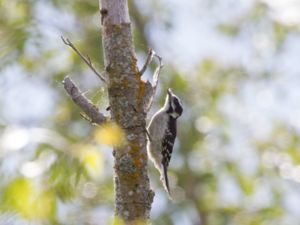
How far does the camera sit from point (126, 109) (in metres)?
3.53

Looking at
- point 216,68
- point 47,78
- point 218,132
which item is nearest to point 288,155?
point 218,132

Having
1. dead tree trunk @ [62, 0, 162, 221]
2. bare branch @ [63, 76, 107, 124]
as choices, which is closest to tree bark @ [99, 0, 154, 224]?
dead tree trunk @ [62, 0, 162, 221]

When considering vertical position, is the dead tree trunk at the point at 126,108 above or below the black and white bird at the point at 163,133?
above

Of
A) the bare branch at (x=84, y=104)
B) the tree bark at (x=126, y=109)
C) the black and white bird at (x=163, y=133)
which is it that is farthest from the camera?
the black and white bird at (x=163, y=133)

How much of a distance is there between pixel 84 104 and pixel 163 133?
10.9 ft

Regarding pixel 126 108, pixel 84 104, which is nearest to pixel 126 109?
pixel 126 108

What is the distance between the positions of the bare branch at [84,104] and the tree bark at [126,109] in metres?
0.13

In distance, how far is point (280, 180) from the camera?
35.1 feet

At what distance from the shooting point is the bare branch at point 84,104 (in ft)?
12.0

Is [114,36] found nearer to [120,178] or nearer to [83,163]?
[120,178]

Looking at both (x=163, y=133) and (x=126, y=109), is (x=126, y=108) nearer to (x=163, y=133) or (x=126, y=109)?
(x=126, y=109)

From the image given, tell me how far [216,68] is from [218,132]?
1039mm

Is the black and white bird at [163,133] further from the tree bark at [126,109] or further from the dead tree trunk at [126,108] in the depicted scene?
the tree bark at [126,109]

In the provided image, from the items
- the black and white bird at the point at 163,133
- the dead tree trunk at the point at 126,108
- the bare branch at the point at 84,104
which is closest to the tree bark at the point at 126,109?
the dead tree trunk at the point at 126,108
